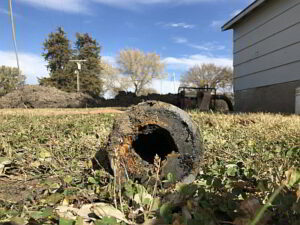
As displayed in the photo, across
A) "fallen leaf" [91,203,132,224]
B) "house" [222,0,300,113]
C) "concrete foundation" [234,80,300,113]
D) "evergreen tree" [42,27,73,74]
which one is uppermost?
"evergreen tree" [42,27,73,74]

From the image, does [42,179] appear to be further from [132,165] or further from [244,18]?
[244,18]

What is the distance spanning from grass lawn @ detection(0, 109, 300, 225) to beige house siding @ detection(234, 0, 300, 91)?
20.6 feet

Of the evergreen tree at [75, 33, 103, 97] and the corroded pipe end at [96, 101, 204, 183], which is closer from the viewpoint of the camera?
the corroded pipe end at [96, 101, 204, 183]

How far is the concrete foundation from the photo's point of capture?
945cm

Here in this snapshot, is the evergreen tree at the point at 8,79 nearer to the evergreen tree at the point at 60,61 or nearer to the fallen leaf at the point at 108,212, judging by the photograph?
the evergreen tree at the point at 60,61

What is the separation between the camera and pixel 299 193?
1397mm

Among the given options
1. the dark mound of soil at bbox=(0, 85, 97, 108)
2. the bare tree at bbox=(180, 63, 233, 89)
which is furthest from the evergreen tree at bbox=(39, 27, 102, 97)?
the dark mound of soil at bbox=(0, 85, 97, 108)

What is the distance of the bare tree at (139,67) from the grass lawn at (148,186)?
56.2 metres

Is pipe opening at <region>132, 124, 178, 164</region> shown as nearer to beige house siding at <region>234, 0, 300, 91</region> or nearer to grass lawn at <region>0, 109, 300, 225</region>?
grass lawn at <region>0, 109, 300, 225</region>

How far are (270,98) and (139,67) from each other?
168 feet

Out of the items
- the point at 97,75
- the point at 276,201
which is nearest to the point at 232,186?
the point at 276,201

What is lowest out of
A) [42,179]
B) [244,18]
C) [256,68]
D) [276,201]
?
[42,179]

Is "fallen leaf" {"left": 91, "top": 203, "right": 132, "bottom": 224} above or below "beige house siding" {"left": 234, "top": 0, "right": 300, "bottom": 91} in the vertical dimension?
below

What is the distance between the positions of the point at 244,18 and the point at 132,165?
1182 centimetres
